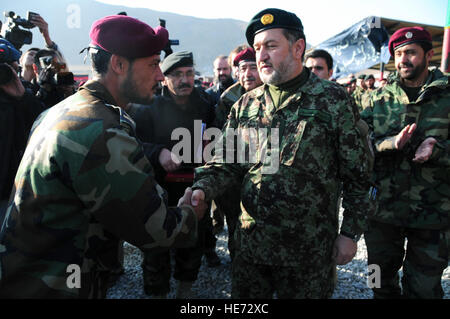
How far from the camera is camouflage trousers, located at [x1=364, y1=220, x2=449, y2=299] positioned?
8.65ft

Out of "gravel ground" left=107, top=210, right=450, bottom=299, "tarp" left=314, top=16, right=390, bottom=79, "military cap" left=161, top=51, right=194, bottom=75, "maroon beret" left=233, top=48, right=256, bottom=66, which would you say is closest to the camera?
"military cap" left=161, top=51, right=194, bottom=75

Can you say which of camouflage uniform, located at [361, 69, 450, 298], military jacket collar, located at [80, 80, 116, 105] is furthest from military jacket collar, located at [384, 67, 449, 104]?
military jacket collar, located at [80, 80, 116, 105]

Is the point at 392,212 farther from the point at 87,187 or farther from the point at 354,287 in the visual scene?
the point at 87,187

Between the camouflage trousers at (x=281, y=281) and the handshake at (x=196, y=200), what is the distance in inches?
19.8

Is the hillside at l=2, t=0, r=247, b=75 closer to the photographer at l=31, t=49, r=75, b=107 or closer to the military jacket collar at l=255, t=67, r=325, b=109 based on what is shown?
the photographer at l=31, t=49, r=75, b=107

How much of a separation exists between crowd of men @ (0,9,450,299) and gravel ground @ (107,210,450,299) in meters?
0.46

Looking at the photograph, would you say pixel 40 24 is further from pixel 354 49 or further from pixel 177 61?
pixel 354 49

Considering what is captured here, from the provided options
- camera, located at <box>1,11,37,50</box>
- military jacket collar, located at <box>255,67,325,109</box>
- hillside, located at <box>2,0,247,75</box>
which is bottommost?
military jacket collar, located at <box>255,67,325,109</box>

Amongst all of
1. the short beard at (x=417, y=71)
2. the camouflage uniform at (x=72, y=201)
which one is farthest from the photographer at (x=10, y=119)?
the short beard at (x=417, y=71)

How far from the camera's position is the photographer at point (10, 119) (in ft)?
9.39

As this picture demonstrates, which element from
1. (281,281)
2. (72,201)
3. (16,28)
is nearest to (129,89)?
(72,201)

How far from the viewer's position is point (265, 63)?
2.10 m

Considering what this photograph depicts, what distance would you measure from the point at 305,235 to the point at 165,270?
5.98 feet
